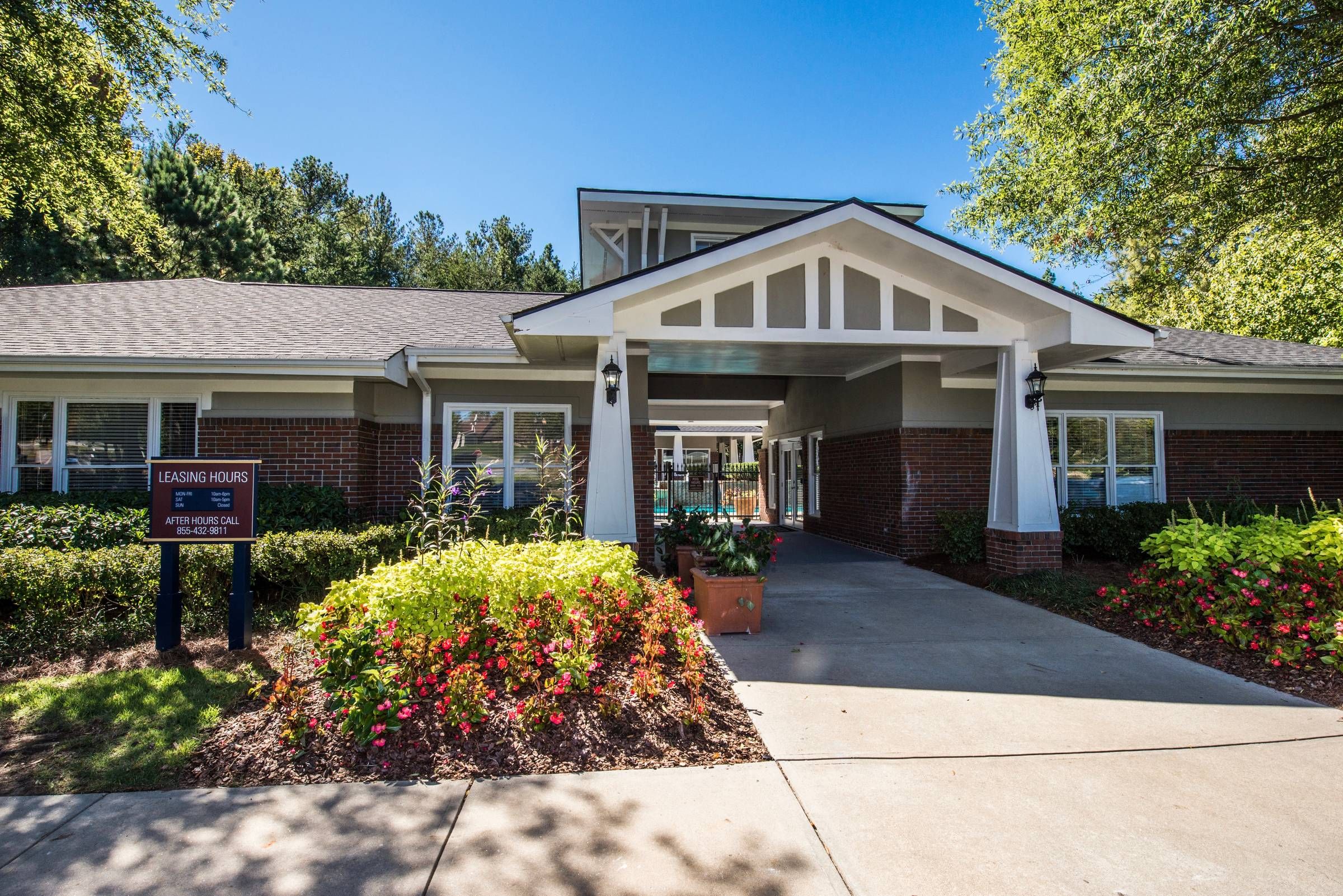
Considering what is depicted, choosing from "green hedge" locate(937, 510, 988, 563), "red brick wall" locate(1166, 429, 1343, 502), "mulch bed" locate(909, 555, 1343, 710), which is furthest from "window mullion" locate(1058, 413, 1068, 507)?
"mulch bed" locate(909, 555, 1343, 710)

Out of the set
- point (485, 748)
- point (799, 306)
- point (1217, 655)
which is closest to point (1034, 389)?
point (799, 306)

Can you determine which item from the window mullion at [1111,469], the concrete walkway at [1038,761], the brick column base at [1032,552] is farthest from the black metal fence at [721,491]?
the concrete walkway at [1038,761]

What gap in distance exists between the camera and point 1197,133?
35.9 ft

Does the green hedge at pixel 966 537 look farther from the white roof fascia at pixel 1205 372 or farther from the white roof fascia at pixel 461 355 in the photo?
the white roof fascia at pixel 461 355

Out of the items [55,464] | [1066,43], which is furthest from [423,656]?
[1066,43]

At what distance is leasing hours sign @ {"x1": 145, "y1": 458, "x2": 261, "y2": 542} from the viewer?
19.6ft

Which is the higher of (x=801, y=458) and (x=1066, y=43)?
(x=1066, y=43)

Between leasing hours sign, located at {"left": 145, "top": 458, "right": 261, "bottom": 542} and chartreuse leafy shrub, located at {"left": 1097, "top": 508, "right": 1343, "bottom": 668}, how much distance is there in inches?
324

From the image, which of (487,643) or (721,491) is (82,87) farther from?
(721,491)

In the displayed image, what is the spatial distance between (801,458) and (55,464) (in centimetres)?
1323

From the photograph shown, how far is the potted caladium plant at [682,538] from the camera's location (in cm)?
793

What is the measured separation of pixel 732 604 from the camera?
6.78 m

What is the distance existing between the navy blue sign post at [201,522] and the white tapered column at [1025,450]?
8436 mm

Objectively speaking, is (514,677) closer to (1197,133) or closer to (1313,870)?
(1313,870)
